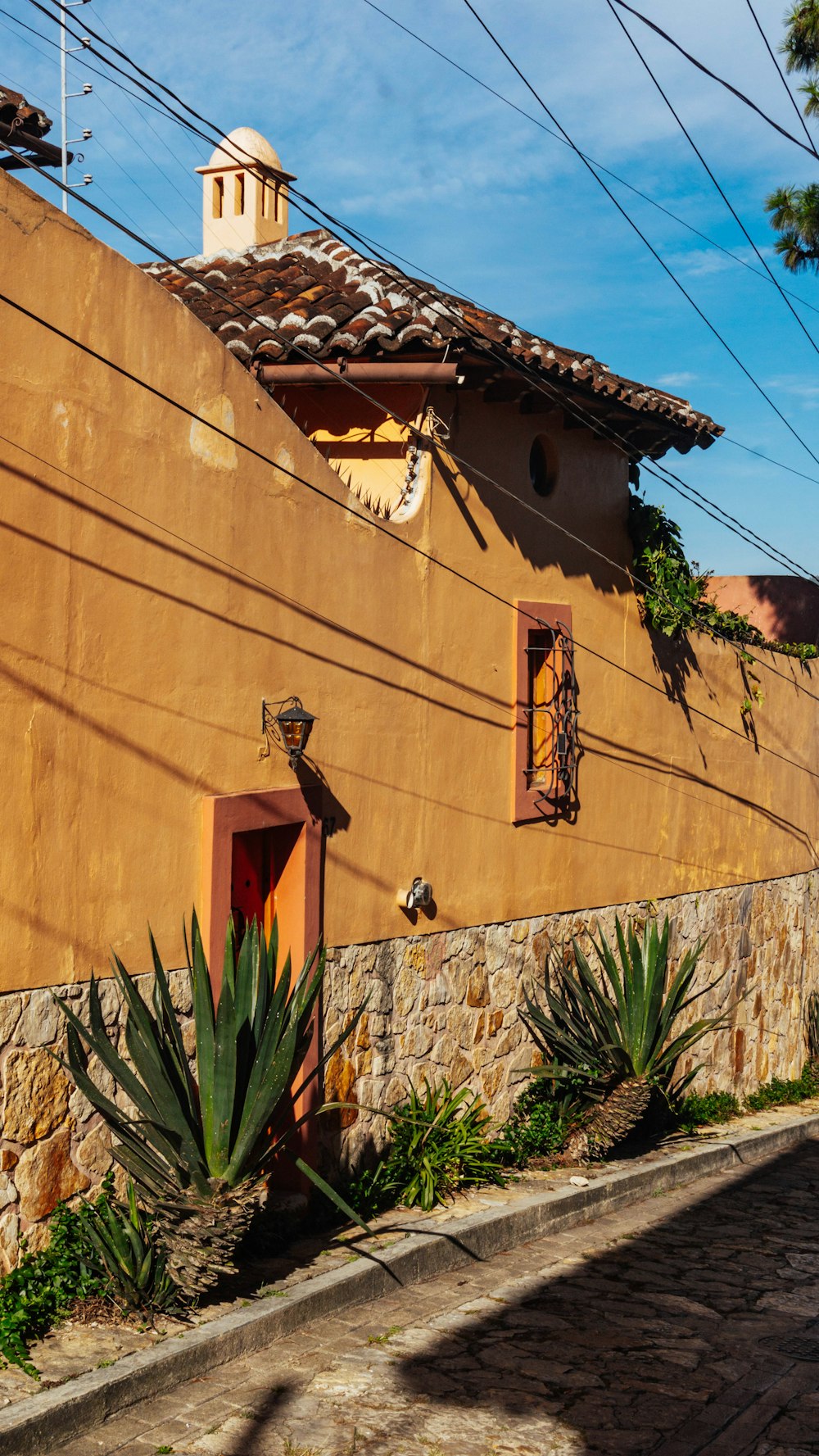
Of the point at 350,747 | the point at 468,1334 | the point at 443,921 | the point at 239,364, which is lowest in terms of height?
the point at 468,1334

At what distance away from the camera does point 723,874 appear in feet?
47.3

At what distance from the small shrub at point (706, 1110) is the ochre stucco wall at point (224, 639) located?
93.7 inches

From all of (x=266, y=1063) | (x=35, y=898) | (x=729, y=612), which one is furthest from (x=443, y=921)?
(x=729, y=612)

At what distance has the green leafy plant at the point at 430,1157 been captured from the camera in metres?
8.80

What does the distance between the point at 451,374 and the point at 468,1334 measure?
5867mm

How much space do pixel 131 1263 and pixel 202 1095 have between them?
2.66 ft

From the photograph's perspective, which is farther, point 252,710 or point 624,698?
point 624,698

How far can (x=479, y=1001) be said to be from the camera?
10.3 metres

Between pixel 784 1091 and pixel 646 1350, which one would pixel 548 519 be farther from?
pixel 784 1091

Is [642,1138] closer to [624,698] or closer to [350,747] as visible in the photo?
[624,698]

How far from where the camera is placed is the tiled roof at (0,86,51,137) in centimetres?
705

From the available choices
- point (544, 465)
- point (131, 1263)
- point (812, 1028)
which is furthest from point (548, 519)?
point (812, 1028)

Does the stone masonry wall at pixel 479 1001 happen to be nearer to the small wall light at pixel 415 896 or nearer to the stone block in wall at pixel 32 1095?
the small wall light at pixel 415 896

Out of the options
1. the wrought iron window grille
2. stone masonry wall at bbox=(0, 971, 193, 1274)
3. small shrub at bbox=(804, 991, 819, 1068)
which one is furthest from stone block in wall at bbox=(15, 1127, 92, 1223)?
small shrub at bbox=(804, 991, 819, 1068)
